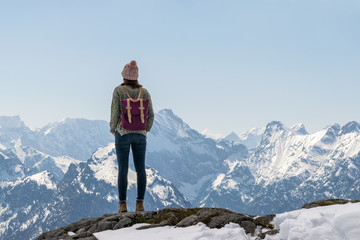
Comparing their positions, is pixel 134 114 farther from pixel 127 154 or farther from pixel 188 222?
pixel 188 222

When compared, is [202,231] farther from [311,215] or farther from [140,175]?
[140,175]

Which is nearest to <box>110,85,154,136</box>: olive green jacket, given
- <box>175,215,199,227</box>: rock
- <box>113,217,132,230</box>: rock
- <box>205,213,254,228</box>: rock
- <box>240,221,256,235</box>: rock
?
<box>113,217,132,230</box>: rock

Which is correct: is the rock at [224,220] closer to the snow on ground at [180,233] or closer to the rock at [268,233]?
the snow on ground at [180,233]

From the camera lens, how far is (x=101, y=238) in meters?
11.7

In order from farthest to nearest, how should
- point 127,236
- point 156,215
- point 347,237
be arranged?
1. point 156,215
2. point 127,236
3. point 347,237

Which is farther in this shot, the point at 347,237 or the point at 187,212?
the point at 187,212

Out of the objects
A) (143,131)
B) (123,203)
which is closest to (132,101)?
(143,131)

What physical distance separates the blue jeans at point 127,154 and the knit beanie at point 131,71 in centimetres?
194

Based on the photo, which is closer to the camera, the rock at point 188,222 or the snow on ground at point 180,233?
the snow on ground at point 180,233

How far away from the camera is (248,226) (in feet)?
36.0

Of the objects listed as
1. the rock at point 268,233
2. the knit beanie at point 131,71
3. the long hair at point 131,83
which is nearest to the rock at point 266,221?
the rock at point 268,233

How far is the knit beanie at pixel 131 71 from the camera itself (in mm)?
15242

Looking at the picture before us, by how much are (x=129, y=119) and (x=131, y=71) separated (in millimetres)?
1704

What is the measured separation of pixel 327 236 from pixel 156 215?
20.3 feet
